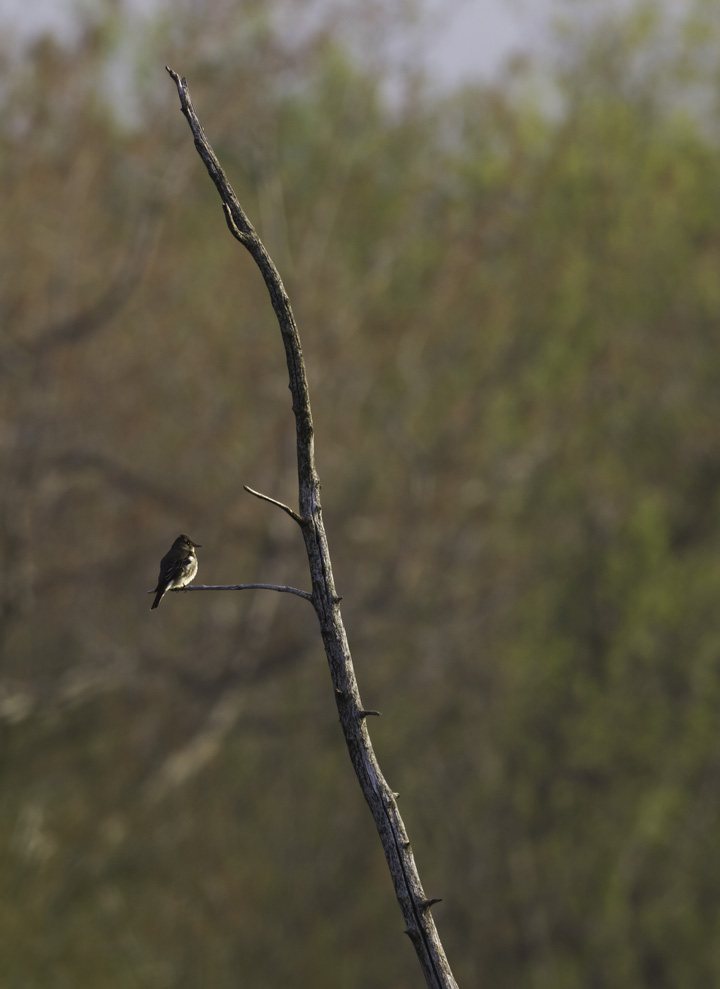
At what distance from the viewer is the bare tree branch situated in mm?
3514

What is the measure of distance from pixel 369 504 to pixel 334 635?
59.9 ft

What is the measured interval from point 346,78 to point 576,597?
10.6 metres

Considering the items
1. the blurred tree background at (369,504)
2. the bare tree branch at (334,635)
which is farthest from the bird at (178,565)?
the blurred tree background at (369,504)

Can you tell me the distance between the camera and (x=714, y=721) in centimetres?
2475

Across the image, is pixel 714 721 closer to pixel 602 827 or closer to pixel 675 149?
pixel 602 827

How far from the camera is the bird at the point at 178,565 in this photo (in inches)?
Result: 183

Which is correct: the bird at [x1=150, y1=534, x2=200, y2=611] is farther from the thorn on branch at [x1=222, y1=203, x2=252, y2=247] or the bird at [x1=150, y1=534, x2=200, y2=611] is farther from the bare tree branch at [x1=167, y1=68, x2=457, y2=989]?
the thorn on branch at [x1=222, y1=203, x2=252, y2=247]

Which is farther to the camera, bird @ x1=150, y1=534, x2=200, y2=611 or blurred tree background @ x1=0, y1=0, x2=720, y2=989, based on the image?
blurred tree background @ x1=0, y1=0, x2=720, y2=989

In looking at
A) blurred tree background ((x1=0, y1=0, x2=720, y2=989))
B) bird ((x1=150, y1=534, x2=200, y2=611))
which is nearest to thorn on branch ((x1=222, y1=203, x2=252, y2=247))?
bird ((x1=150, y1=534, x2=200, y2=611))

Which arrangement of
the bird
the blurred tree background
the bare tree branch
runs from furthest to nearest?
the blurred tree background < the bird < the bare tree branch

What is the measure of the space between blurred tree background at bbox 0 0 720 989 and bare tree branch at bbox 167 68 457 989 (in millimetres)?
12046

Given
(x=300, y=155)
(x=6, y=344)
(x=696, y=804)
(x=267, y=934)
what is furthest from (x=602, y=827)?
(x=300, y=155)

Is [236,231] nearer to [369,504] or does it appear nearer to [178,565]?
[178,565]

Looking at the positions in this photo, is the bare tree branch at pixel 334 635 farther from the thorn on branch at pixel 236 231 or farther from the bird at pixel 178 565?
the bird at pixel 178 565
